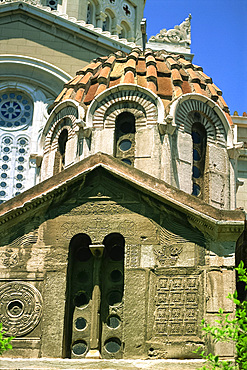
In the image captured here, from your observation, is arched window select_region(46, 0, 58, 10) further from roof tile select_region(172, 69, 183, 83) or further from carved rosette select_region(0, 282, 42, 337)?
carved rosette select_region(0, 282, 42, 337)

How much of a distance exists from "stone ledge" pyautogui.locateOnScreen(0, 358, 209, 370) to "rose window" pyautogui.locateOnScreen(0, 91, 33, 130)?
66.2 feet

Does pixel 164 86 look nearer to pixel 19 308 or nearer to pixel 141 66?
pixel 141 66

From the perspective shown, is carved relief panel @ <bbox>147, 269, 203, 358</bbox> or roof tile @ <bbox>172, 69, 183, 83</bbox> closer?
carved relief panel @ <bbox>147, 269, 203, 358</bbox>

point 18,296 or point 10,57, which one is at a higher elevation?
point 10,57

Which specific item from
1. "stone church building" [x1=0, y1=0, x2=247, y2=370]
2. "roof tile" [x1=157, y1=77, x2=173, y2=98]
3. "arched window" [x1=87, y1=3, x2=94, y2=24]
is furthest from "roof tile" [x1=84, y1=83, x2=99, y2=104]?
"arched window" [x1=87, y1=3, x2=94, y2=24]

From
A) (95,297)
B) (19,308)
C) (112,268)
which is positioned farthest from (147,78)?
(19,308)

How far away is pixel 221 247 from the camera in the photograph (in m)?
19.6

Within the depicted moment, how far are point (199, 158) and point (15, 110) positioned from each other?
12677mm

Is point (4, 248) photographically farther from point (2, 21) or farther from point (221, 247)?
point (2, 21)

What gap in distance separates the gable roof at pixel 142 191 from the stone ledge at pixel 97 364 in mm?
2985

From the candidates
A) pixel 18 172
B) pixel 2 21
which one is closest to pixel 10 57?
pixel 2 21

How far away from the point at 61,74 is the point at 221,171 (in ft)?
40.8

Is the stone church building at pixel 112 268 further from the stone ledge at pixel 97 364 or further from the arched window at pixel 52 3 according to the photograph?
the arched window at pixel 52 3

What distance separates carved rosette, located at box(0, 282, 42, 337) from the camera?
63.8 ft
